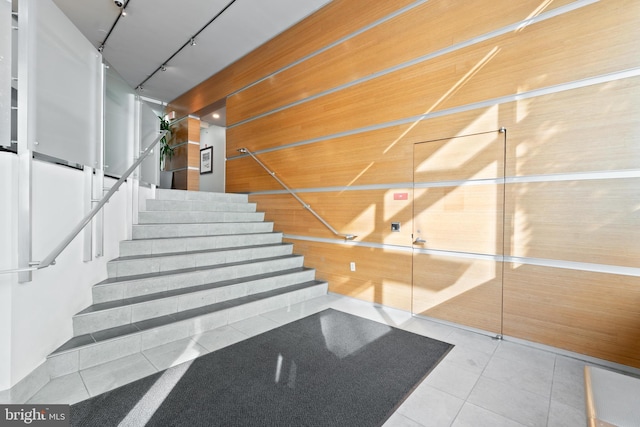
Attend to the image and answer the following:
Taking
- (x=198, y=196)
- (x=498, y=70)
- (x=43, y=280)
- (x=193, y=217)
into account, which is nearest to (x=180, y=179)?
(x=198, y=196)

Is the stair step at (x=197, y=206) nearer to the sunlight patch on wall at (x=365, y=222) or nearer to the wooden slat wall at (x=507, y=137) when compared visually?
the wooden slat wall at (x=507, y=137)

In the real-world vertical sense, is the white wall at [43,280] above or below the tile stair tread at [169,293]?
above

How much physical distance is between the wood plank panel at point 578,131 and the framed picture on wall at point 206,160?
836cm

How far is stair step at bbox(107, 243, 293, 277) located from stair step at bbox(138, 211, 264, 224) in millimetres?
708

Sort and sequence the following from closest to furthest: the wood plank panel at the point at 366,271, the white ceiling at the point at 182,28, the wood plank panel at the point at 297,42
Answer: the wood plank panel at the point at 366,271 → the wood plank panel at the point at 297,42 → the white ceiling at the point at 182,28

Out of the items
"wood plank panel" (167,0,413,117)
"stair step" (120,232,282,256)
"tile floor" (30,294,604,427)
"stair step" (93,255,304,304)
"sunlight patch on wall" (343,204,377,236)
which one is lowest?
"tile floor" (30,294,604,427)

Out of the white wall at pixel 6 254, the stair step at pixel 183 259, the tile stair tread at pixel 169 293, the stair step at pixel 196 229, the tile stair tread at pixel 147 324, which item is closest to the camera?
the white wall at pixel 6 254

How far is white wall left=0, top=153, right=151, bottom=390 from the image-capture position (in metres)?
1.67

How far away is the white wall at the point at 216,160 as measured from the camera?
8.94 metres

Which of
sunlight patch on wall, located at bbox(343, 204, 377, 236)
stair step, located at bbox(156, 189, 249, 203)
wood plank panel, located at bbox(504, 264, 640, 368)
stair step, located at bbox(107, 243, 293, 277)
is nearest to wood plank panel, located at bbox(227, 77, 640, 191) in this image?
sunlight patch on wall, located at bbox(343, 204, 377, 236)

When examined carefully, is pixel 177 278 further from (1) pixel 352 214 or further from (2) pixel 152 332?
(1) pixel 352 214

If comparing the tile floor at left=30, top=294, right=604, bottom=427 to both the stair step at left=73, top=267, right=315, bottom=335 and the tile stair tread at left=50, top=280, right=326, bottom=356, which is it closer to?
the tile stair tread at left=50, top=280, right=326, bottom=356

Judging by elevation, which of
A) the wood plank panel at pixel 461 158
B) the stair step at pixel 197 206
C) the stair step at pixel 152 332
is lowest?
the stair step at pixel 152 332

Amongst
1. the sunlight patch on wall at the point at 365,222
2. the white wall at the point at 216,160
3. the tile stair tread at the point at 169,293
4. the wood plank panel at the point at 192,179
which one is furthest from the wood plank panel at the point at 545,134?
the white wall at the point at 216,160
